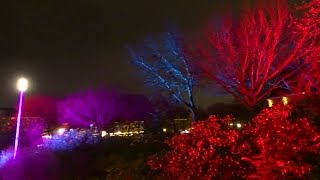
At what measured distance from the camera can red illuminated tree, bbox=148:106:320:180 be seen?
9609mm

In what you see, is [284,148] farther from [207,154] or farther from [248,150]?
[207,154]

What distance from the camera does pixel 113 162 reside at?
1405 centimetres

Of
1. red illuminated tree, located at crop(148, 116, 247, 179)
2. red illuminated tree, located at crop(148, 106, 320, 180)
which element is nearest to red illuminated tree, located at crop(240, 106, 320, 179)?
red illuminated tree, located at crop(148, 106, 320, 180)

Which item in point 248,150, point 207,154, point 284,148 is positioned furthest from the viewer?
point 207,154

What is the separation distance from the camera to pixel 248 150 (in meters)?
10.7

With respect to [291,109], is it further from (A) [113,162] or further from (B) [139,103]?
(B) [139,103]

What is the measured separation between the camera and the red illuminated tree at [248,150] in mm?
9609

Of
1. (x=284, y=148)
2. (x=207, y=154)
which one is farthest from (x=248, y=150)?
(x=284, y=148)

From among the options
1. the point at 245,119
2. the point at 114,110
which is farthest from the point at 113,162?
the point at 114,110

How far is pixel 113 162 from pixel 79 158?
1.87 metres

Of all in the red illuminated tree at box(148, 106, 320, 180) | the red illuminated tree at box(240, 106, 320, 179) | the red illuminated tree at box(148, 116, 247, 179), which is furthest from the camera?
the red illuminated tree at box(148, 116, 247, 179)

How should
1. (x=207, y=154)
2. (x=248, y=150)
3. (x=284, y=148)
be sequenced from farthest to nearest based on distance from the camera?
(x=207, y=154) < (x=248, y=150) < (x=284, y=148)

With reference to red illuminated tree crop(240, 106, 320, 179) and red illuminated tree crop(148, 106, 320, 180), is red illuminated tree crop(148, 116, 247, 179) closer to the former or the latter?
red illuminated tree crop(148, 106, 320, 180)

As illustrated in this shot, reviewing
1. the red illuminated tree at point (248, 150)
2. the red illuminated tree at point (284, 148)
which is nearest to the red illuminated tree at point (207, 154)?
the red illuminated tree at point (248, 150)
